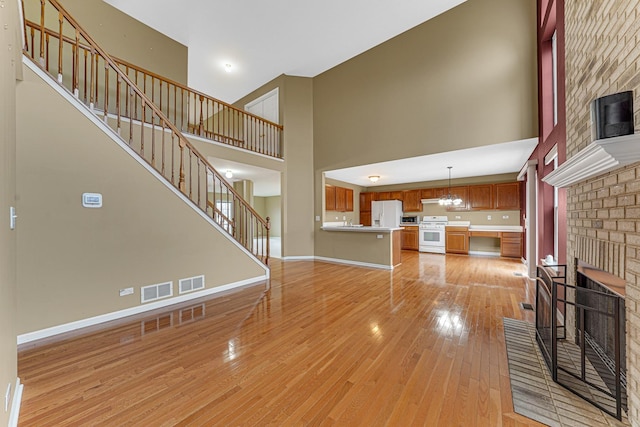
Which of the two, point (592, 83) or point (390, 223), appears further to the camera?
point (390, 223)

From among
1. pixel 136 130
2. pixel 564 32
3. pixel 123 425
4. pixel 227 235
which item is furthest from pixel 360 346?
pixel 136 130

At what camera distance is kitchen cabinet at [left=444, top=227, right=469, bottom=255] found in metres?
7.22

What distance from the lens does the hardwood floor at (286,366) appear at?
1.48m

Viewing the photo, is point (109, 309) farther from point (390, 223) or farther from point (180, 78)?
point (390, 223)

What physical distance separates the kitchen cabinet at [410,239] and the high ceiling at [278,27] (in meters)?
5.46

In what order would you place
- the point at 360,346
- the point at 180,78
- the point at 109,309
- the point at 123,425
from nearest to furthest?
the point at 123,425, the point at 360,346, the point at 109,309, the point at 180,78

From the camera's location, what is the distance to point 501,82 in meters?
4.09

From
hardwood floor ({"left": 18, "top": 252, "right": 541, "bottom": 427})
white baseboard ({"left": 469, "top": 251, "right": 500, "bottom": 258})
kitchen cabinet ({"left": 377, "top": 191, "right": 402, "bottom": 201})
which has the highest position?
kitchen cabinet ({"left": 377, "top": 191, "right": 402, "bottom": 201})

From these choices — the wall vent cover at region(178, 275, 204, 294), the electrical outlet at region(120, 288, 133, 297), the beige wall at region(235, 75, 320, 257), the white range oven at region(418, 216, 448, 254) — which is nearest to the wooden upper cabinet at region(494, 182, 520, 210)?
the white range oven at region(418, 216, 448, 254)

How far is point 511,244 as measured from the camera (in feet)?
21.7

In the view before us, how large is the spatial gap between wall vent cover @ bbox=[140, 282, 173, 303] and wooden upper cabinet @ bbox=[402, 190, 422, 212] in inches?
291

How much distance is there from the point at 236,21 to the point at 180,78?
6.18 feet

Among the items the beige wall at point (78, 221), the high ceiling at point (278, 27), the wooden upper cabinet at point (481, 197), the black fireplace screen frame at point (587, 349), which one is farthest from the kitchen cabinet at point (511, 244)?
the beige wall at point (78, 221)

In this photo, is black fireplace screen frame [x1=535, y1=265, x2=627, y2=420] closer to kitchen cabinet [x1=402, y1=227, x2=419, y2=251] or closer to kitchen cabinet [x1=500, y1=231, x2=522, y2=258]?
kitchen cabinet [x1=500, y1=231, x2=522, y2=258]
